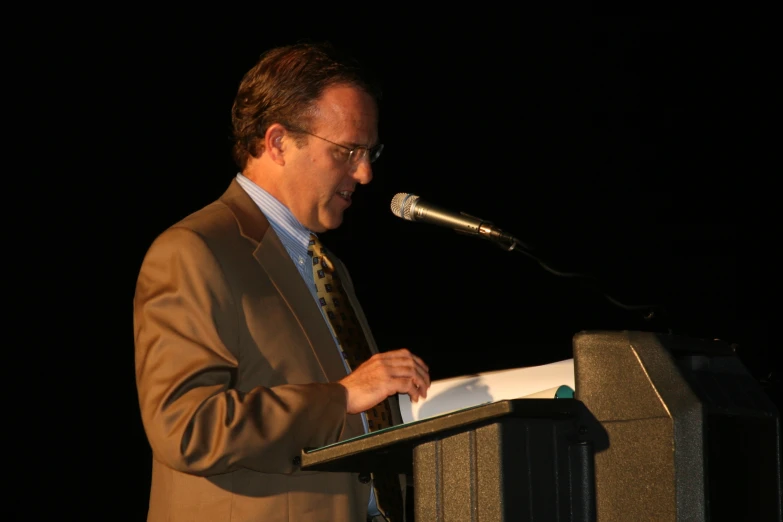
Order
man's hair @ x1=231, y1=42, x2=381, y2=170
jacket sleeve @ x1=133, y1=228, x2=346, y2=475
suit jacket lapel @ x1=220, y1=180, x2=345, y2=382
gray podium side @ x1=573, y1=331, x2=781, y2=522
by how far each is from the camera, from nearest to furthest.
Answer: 1. gray podium side @ x1=573, y1=331, x2=781, y2=522
2. jacket sleeve @ x1=133, y1=228, x2=346, y2=475
3. suit jacket lapel @ x1=220, y1=180, x2=345, y2=382
4. man's hair @ x1=231, y1=42, x2=381, y2=170

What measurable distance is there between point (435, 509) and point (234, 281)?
756mm

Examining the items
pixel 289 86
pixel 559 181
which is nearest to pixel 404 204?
pixel 289 86

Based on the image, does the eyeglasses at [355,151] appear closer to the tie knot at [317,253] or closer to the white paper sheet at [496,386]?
the tie knot at [317,253]

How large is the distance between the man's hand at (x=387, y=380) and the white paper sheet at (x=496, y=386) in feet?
0.37

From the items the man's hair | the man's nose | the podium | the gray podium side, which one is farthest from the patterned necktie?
the gray podium side

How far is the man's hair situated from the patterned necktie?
30cm

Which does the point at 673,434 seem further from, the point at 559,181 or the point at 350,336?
the point at 559,181

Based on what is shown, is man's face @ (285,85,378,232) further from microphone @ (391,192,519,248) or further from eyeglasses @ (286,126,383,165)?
microphone @ (391,192,519,248)

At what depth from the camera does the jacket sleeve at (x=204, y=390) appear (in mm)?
1518

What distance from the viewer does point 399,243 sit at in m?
3.94

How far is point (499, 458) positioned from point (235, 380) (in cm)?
75

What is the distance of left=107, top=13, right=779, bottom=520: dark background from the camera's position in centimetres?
387

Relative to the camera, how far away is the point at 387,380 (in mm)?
1535

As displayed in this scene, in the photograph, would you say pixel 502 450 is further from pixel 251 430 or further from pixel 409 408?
pixel 409 408
